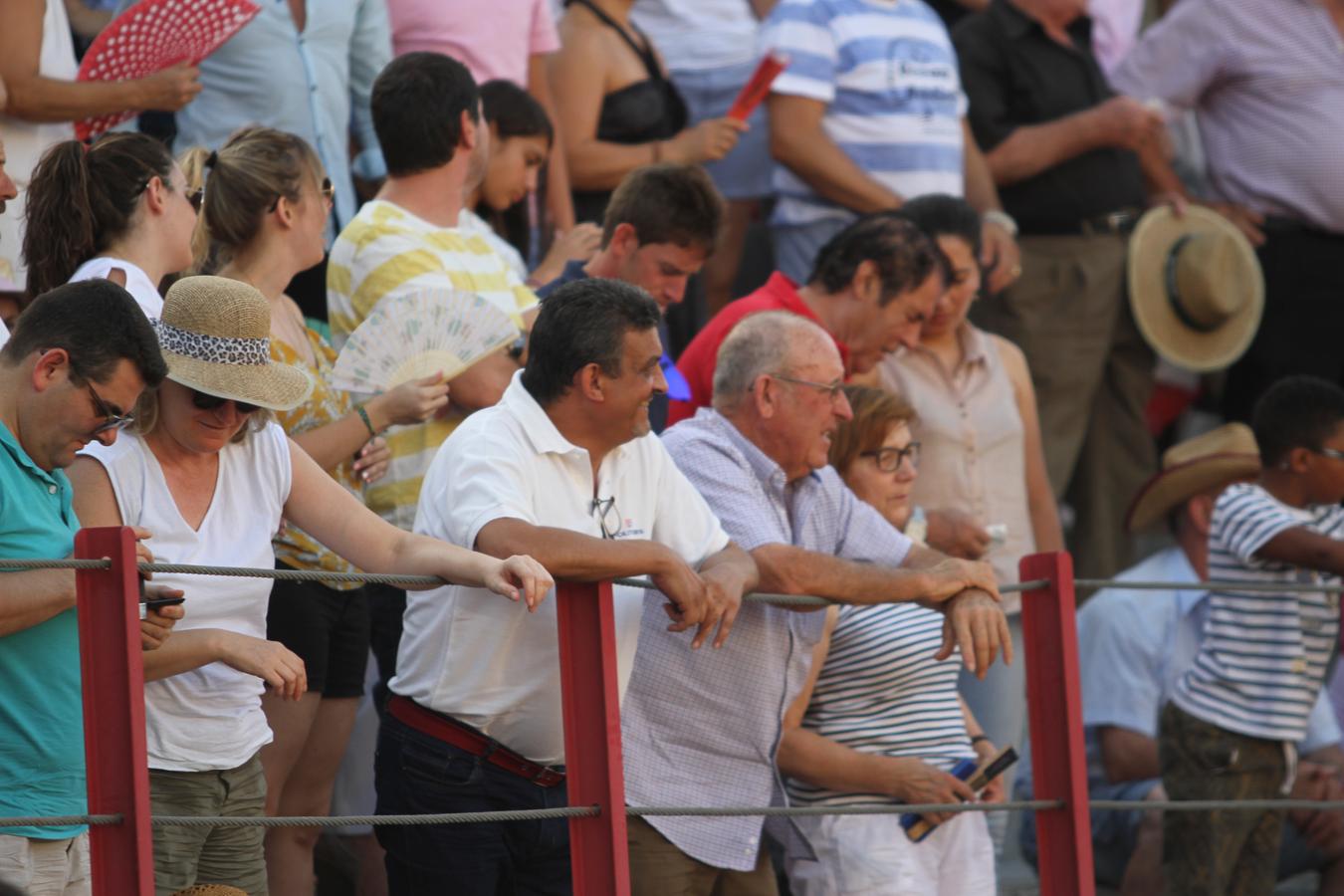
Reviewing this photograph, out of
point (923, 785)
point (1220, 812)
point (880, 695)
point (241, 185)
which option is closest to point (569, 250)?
point (241, 185)

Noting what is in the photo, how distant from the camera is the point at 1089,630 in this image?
637cm

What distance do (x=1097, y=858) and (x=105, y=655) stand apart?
3.80 metres

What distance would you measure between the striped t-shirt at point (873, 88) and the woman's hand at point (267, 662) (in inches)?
146

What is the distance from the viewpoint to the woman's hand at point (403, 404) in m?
4.23

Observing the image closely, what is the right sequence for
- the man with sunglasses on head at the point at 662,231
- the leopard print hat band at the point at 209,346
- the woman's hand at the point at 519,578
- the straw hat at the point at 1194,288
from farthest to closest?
the straw hat at the point at 1194,288 → the man with sunglasses on head at the point at 662,231 → the leopard print hat band at the point at 209,346 → the woman's hand at the point at 519,578

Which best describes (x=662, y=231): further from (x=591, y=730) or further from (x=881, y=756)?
(x=591, y=730)

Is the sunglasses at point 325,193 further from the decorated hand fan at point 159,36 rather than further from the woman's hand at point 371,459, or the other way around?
the decorated hand fan at point 159,36

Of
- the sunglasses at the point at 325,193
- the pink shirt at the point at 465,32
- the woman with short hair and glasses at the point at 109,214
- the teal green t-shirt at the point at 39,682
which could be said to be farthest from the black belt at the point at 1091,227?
the teal green t-shirt at the point at 39,682

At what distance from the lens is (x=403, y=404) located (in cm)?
424

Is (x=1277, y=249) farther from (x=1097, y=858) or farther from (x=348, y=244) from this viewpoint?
(x=348, y=244)

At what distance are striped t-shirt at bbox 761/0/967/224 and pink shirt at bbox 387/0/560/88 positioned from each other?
35.9 inches

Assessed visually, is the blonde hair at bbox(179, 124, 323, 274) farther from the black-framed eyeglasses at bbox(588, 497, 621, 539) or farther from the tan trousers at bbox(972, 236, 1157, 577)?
the tan trousers at bbox(972, 236, 1157, 577)

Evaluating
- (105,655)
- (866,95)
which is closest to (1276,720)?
(866,95)

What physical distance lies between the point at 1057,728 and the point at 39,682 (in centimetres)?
203
